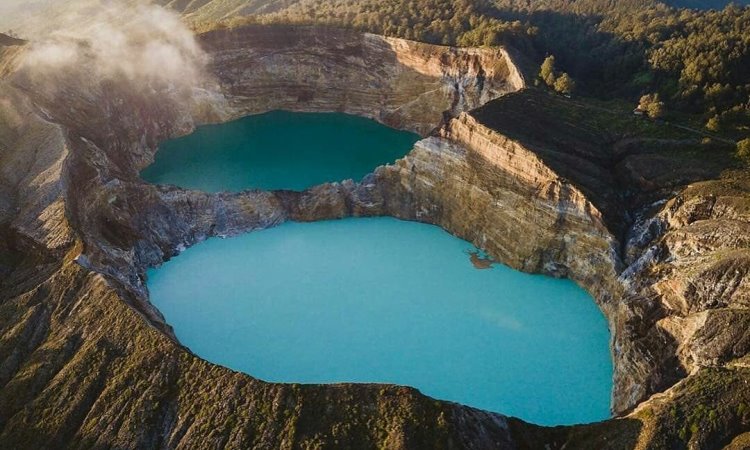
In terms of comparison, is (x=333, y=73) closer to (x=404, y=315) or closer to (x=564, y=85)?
(x=564, y=85)

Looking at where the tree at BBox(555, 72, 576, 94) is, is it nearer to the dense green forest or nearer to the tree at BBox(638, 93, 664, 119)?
the dense green forest

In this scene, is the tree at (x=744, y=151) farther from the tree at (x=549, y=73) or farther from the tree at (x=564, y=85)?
the tree at (x=549, y=73)

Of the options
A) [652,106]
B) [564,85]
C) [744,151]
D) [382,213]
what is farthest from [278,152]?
[744,151]

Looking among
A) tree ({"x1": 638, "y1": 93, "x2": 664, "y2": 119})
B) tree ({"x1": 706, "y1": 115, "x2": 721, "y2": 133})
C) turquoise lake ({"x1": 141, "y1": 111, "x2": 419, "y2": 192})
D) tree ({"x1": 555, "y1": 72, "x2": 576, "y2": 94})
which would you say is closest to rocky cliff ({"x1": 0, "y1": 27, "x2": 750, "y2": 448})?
turquoise lake ({"x1": 141, "y1": 111, "x2": 419, "y2": 192})

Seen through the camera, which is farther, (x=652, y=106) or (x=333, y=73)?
(x=333, y=73)

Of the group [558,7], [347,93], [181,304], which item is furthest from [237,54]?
[558,7]

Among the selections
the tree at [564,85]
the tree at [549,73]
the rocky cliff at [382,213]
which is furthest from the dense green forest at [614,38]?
the rocky cliff at [382,213]
